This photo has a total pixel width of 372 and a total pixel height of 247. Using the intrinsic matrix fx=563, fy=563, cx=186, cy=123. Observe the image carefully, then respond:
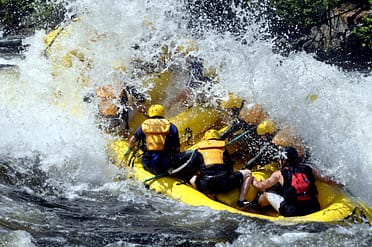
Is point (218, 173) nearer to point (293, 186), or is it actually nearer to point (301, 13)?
point (293, 186)

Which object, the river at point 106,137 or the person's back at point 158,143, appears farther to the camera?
the person's back at point 158,143

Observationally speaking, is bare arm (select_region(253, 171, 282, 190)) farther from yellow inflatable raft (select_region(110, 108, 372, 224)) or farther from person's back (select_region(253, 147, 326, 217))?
yellow inflatable raft (select_region(110, 108, 372, 224))

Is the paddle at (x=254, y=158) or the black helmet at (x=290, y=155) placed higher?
the black helmet at (x=290, y=155)

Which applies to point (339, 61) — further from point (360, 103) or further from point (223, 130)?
point (223, 130)

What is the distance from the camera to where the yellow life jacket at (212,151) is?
→ 5.93 meters

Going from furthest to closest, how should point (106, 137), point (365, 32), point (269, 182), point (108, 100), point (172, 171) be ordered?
point (365, 32)
point (108, 100)
point (106, 137)
point (172, 171)
point (269, 182)

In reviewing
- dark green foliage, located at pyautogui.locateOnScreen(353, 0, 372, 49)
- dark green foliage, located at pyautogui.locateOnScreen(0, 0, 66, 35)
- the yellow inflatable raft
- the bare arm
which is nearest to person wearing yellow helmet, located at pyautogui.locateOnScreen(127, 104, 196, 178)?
the yellow inflatable raft

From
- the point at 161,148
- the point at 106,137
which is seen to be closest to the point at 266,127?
the point at 161,148

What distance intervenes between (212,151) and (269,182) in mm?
678

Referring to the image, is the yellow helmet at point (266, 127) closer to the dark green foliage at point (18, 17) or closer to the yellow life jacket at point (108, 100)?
the yellow life jacket at point (108, 100)

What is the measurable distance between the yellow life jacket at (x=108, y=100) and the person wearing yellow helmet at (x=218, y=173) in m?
1.55

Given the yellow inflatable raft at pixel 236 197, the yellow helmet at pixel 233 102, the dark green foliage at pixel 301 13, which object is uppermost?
the dark green foliage at pixel 301 13

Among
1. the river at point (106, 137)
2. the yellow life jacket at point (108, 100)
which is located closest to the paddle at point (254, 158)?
the river at point (106, 137)

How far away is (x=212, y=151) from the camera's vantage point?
5.95 metres
